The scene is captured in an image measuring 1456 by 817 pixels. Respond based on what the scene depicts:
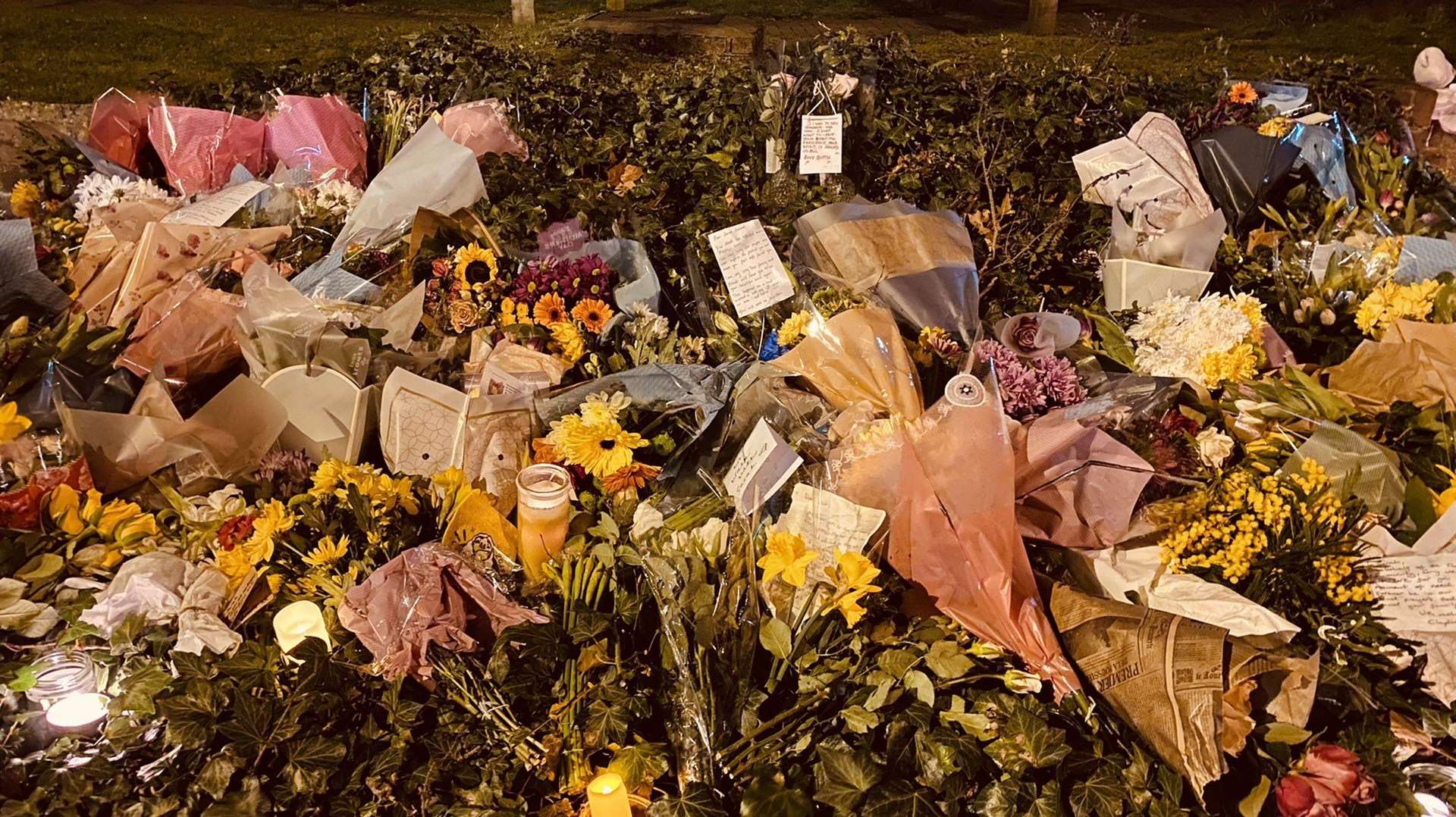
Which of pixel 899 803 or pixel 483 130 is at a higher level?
pixel 483 130

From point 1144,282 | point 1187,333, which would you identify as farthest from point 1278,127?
point 1187,333

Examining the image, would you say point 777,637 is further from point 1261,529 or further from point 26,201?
point 26,201

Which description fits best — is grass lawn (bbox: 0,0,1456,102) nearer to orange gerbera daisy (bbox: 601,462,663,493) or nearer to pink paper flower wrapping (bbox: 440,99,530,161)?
pink paper flower wrapping (bbox: 440,99,530,161)

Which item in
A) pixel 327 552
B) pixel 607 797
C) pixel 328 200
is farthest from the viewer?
pixel 328 200

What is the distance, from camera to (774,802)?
1219mm

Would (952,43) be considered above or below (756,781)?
above

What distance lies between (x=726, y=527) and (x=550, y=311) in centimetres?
81

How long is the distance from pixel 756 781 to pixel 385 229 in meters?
1.98

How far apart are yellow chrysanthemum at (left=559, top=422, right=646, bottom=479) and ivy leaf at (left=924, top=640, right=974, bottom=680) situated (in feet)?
2.13

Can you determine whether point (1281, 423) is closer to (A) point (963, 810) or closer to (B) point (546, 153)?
(A) point (963, 810)

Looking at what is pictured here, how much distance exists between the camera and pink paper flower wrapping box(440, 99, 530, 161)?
2.99 meters

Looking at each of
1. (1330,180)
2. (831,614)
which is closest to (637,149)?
(831,614)

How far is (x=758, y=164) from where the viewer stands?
2.69 metres

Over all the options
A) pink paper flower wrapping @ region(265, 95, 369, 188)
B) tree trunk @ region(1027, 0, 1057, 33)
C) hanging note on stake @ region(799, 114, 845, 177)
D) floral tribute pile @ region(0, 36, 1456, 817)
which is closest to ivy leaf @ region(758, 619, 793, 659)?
floral tribute pile @ region(0, 36, 1456, 817)
